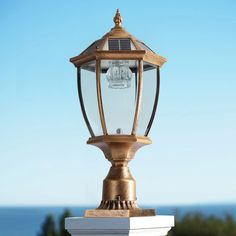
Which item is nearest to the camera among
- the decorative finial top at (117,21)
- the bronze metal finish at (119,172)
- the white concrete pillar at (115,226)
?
the white concrete pillar at (115,226)

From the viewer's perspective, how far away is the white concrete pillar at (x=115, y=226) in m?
2.24

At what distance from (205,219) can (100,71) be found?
8.33m

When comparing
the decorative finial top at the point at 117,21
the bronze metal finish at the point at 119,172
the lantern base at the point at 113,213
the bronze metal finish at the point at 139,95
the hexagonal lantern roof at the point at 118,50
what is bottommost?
the lantern base at the point at 113,213

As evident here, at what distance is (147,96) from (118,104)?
0.13 meters

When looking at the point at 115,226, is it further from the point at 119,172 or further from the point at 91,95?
the point at 91,95

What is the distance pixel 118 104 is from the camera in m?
2.41

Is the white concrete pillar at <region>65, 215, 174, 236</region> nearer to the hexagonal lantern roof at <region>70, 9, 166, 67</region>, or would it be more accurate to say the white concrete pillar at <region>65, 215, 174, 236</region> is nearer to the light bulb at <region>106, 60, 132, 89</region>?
the light bulb at <region>106, 60, 132, 89</region>

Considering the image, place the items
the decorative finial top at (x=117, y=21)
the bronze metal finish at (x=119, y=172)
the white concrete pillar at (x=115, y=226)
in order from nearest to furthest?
1. the white concrete pillar at (x=115, y=226)
2. the bronze metal finish at (x=119, y=172)
3. the decorative finial top at (x=117, y=21)

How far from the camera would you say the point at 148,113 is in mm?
2471

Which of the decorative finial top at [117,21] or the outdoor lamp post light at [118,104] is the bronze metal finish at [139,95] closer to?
the outdoor lamp post light at [118,104]

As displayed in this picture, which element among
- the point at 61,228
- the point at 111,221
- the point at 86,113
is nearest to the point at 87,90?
the point at 86,113

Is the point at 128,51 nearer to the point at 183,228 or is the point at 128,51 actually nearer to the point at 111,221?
the point at 111,221

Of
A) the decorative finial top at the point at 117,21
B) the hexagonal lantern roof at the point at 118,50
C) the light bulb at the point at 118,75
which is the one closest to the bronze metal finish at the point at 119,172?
the light bulb at the point at 118,75

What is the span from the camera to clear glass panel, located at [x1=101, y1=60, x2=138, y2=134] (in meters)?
2.41
